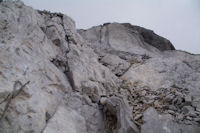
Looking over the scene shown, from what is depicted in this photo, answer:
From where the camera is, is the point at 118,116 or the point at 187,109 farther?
the point at 187,109

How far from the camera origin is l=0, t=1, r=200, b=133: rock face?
7.47 metres

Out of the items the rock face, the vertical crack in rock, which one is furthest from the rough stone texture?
the vertical crack in rock

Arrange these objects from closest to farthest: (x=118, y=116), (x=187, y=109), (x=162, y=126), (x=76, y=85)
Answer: (x=162, y=126) < (x=118, y=116) < (x=187, y=109) < (x=76, y=85)

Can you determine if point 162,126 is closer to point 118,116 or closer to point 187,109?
point 187,109

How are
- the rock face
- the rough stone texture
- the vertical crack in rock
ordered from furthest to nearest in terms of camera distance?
the vertical crack in rock → the rough stone texture → the rock face

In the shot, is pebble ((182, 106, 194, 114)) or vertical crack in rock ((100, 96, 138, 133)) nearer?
vertical crack in rock ((100, 96, 138, 133))

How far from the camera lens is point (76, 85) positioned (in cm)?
1005

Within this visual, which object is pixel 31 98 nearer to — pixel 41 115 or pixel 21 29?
pixel 41 115

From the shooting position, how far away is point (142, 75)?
13.1m

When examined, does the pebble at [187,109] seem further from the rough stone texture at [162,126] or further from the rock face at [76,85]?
the rough stone texture at [162,126]

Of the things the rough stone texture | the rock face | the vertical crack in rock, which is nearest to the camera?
the rock face

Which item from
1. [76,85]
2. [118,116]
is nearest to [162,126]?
[118,116]

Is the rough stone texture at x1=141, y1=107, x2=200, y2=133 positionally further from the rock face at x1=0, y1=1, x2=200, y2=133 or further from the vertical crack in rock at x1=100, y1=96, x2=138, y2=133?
the vertical crack in rock at x1=100, y1=96, x2=138, y2=133

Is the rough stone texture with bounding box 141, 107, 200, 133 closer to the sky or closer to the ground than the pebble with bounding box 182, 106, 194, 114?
closer to the ground
